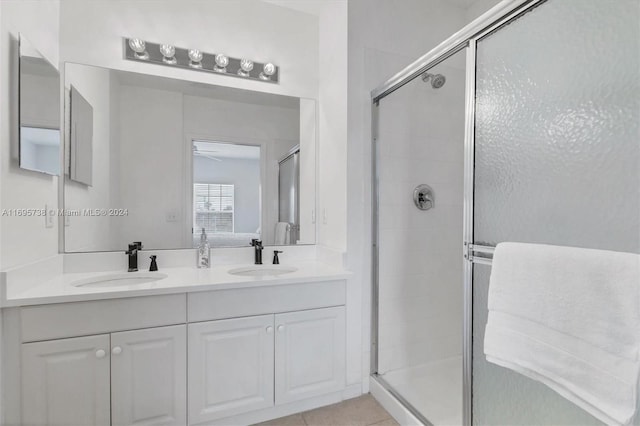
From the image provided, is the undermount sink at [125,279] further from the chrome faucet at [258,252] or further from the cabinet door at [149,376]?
the chrome faucet at [258,252]

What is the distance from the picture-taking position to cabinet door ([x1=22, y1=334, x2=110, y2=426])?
1.28 m

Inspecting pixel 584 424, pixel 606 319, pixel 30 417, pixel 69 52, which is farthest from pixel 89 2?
pixel 584 424

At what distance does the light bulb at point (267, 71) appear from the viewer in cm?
217

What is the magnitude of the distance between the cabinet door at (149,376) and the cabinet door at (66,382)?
0.05 metres

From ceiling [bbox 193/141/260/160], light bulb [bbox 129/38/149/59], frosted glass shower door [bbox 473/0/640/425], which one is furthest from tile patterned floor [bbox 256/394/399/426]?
light bulb [bbox 129/38/149/59]

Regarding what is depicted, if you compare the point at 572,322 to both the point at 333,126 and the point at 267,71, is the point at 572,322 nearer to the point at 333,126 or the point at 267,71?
the point at 333,126

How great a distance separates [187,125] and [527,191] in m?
1.93

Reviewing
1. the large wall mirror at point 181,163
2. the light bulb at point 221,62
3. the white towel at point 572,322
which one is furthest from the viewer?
the light bulb at point 221,62

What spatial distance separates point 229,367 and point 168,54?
1.90 m

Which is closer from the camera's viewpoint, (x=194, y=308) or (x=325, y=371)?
(x=194, y=308)

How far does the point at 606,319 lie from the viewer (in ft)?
2.75

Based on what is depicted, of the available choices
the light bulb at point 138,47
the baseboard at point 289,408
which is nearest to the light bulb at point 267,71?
the light bulb at point 138,47

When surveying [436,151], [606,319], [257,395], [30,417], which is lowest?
[257,395]

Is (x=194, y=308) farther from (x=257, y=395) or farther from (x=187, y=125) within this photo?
(x=187, y=125)
